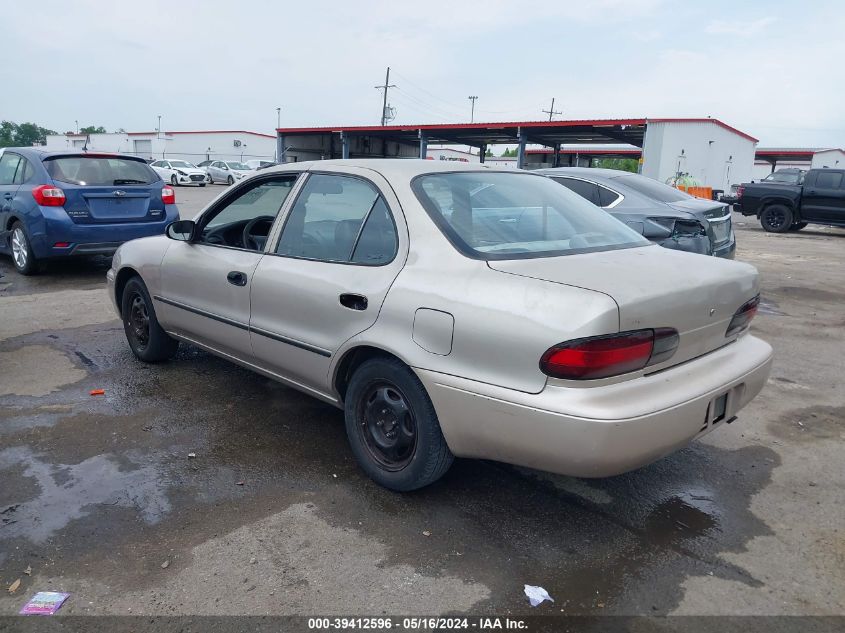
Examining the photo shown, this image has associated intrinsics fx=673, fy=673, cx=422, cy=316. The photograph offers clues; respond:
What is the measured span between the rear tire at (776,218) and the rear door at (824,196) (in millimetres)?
483

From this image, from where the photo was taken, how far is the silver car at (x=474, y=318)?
2.57 meters

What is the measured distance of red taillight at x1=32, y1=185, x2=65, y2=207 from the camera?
25.4 ft

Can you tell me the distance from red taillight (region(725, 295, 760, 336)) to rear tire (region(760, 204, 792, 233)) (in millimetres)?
16613

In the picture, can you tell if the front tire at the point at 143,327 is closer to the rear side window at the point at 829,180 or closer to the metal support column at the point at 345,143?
the rear side window at the point at 829,180

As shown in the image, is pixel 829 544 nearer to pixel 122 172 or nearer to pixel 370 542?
pixel 370 542

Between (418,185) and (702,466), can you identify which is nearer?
(418,185)

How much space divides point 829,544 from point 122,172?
816cm

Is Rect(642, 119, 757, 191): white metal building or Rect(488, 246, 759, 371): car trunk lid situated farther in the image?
Rect(642, 119, 757, 191): white metal building

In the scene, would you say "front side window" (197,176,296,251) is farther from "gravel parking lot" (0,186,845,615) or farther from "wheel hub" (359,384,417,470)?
"wheel hub" (359,384,417,470)

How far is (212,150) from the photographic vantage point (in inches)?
2087

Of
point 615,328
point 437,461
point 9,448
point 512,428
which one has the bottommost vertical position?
point 9,448

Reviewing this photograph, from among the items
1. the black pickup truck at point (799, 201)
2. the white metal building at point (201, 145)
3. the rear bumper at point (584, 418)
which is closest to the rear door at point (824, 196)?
the black pickup truck at point (799, 201)

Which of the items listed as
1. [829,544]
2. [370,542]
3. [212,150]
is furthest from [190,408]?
[212,150]

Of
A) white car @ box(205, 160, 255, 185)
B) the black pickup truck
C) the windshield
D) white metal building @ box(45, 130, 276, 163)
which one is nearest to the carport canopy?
white car @ box(205, 160, 255, 185)
